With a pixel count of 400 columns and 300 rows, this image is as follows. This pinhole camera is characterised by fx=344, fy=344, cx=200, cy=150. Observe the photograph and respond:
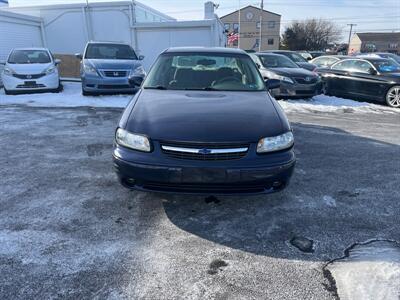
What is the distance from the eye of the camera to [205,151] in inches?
115

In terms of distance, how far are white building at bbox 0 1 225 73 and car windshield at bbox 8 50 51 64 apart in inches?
173

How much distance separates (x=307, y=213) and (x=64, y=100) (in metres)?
8.85

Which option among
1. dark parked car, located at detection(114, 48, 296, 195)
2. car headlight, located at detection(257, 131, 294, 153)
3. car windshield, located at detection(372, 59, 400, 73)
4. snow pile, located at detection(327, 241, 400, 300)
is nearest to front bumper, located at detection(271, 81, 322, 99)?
car windshield, located at detection(372, 59, 400, 73)

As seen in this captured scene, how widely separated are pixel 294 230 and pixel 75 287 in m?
1.84

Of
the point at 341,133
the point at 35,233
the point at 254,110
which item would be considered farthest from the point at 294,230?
the point at 341,133

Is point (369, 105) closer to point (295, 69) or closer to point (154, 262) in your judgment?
point (295, 69)

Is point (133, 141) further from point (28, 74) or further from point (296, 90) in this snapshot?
point (28, 74)

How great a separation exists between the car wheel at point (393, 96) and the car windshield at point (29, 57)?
10.8 metres

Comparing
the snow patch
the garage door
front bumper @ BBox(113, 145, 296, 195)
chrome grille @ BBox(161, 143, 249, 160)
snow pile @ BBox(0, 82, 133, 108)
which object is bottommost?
the snow patch

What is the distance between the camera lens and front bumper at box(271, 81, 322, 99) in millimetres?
10312

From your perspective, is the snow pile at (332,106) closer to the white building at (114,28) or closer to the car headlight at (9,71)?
the white building at (114,28)

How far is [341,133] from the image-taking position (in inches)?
265

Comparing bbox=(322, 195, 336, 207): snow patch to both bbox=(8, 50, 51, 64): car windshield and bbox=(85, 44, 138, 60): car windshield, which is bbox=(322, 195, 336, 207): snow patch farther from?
bbox=(8, 50, 51, 64): car windshield

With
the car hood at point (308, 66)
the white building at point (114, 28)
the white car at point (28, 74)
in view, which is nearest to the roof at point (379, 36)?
the white building at point (114, 28)
